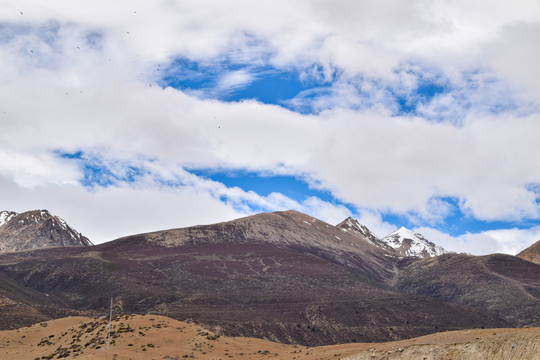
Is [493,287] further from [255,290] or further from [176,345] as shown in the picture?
[176,345]

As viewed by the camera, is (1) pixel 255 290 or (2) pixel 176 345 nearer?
(2) pixel 176 345

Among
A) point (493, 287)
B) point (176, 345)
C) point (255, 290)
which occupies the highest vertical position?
point (255, 290)

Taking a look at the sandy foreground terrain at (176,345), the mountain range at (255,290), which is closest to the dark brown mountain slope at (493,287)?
the mountain range at (255,290)

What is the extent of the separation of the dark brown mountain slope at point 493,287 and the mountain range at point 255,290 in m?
0.41

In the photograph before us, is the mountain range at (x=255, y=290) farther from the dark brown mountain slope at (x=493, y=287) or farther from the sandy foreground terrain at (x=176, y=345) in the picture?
the sandy foreground terrain at (x=176, y=345)

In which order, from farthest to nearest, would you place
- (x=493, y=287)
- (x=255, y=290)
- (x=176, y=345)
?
(x=493, y=287), (x=255, y=290), (x=176, y=345)

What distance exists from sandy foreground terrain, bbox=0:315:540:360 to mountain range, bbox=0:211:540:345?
2141 centimetres

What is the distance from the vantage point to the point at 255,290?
13950 centimetres

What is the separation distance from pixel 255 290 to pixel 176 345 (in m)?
88.2

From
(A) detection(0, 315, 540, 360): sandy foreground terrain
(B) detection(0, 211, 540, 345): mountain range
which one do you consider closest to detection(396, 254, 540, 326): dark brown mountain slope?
(B) detection(0, 211, 540, 345): mountain range

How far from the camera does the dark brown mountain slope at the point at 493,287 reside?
463 ft

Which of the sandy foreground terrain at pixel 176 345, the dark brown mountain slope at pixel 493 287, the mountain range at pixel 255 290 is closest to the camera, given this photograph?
the sandy foreground terrain at pixel 176 345

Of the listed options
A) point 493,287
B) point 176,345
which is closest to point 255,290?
point 493,287

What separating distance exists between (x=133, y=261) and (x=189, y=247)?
27872 mm
